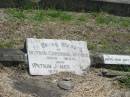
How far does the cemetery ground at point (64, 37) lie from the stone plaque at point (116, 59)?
89mm

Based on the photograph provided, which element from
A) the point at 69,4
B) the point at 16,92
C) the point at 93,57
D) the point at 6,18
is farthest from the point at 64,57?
the point at 69,4

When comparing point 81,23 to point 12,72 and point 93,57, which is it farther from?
point 12,72

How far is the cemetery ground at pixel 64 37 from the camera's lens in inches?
235

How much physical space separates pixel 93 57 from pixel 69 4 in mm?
2231

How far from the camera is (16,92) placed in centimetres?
571

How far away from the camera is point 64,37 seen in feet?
24.1

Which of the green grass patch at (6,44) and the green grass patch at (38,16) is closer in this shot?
the green grass patch at (6,44)

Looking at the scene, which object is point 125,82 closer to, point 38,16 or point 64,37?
point 64,37

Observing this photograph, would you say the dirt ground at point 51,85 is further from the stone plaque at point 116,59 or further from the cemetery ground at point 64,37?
the stone plaque at point 116,59

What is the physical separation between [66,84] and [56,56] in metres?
0.52

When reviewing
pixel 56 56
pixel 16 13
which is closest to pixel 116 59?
pixel 56 56

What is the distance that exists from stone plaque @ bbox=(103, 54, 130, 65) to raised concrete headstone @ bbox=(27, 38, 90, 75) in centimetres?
29

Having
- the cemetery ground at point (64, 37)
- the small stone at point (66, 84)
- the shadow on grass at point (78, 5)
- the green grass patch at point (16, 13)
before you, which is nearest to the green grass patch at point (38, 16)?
the cemetery ground at point (64, 37)

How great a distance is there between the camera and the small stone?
6078 millimetres
